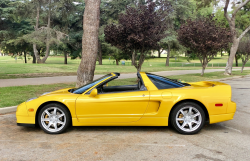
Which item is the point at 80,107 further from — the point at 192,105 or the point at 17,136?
the point at 192,105

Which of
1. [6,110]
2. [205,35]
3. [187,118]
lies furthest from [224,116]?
[205,35]

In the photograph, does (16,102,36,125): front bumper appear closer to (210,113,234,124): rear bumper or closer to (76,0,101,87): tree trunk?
(210,113,234,124): rear bumper

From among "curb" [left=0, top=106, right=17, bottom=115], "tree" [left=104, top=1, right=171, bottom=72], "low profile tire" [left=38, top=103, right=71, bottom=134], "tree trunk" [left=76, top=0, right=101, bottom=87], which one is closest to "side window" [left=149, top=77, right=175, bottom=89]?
"low profile tire" [left=38, top=103, right=71, bottom=134]

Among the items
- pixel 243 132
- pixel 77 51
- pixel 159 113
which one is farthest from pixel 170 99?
pixel 77 51

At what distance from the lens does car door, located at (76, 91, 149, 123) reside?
4.49 meters

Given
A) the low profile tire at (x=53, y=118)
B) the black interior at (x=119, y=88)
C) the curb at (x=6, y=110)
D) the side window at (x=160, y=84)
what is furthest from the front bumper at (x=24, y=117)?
the side window at (x=160, y=84)

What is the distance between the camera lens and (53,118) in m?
4.58

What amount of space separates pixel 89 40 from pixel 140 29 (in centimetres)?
389

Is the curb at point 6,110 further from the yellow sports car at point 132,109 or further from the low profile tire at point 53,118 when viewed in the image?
the low profile tire at point 53,118

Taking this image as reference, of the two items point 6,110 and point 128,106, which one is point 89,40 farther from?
point 128,106

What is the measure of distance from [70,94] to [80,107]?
15.7 inches

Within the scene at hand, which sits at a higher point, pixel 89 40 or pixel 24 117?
pixel 89 40

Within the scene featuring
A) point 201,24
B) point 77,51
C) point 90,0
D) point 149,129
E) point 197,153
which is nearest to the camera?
point 197,153

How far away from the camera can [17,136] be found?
452cm
